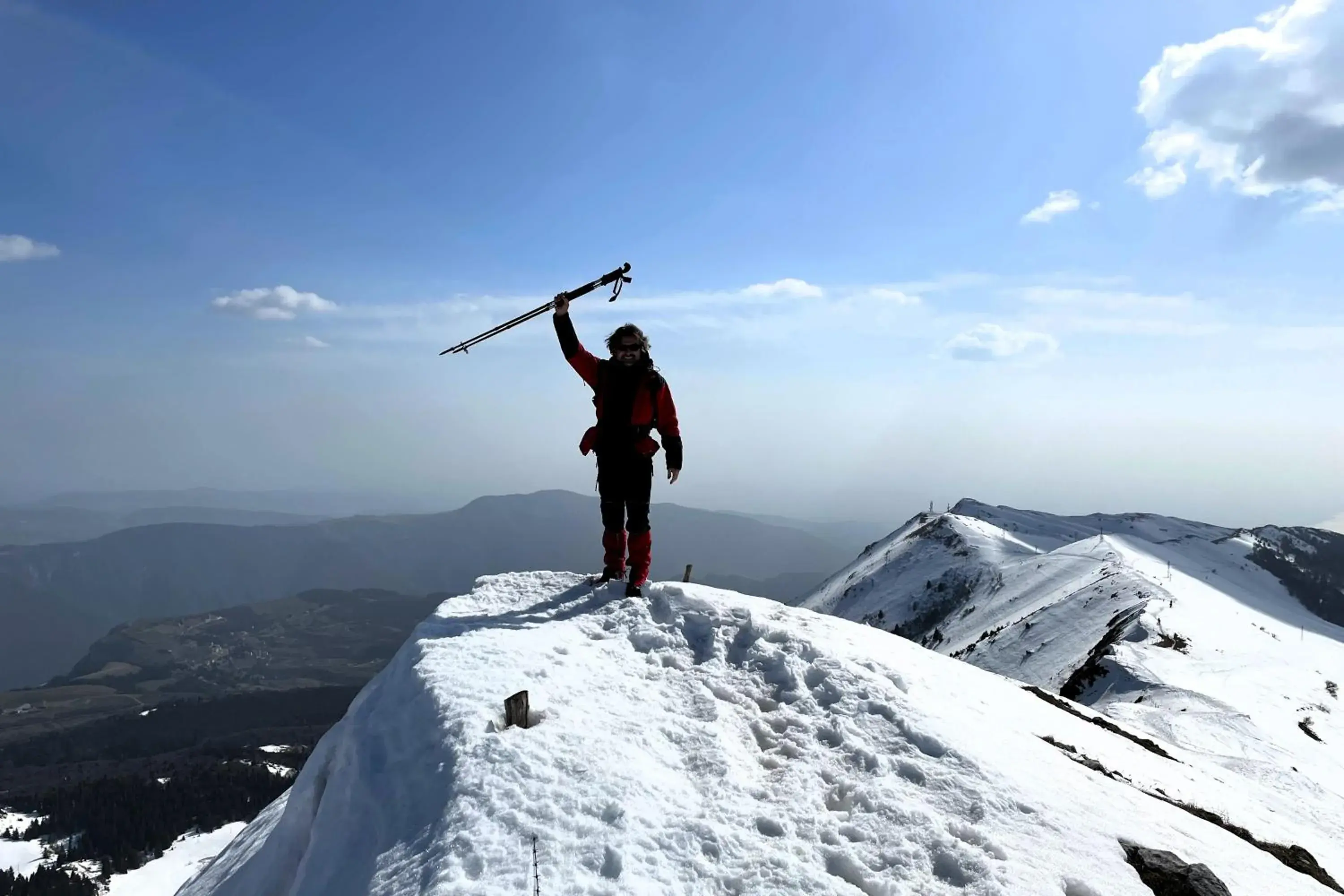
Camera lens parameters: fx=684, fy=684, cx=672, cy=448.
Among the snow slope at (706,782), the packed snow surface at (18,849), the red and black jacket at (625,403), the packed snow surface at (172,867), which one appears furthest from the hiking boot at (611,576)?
the packed snow surface at (18,849)

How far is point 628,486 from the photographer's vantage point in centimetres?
1204

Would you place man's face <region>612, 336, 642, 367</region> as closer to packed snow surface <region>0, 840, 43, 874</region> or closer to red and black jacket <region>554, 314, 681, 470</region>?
red and black jacket <region>554, 314, 681, 470</region>

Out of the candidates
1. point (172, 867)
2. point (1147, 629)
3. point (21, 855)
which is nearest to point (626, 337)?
point (1147, 629)

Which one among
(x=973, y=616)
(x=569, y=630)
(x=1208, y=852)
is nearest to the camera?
(x=1208, y=852)

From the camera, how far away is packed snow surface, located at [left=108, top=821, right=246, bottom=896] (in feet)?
389

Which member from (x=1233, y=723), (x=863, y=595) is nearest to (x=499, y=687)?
(x=1233, y=723)

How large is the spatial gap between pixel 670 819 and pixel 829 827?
1470mm

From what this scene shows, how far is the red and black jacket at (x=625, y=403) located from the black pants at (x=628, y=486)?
0.59 feet

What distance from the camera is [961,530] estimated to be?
119 m

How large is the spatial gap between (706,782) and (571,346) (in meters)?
7.68

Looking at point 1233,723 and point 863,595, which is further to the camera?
point 863,595

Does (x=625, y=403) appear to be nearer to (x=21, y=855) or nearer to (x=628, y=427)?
(x=628, y=427)

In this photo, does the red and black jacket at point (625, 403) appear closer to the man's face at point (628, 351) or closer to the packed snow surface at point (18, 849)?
the man's face at point (628, 351)

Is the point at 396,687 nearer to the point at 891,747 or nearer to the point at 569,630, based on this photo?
the point at 569,630
